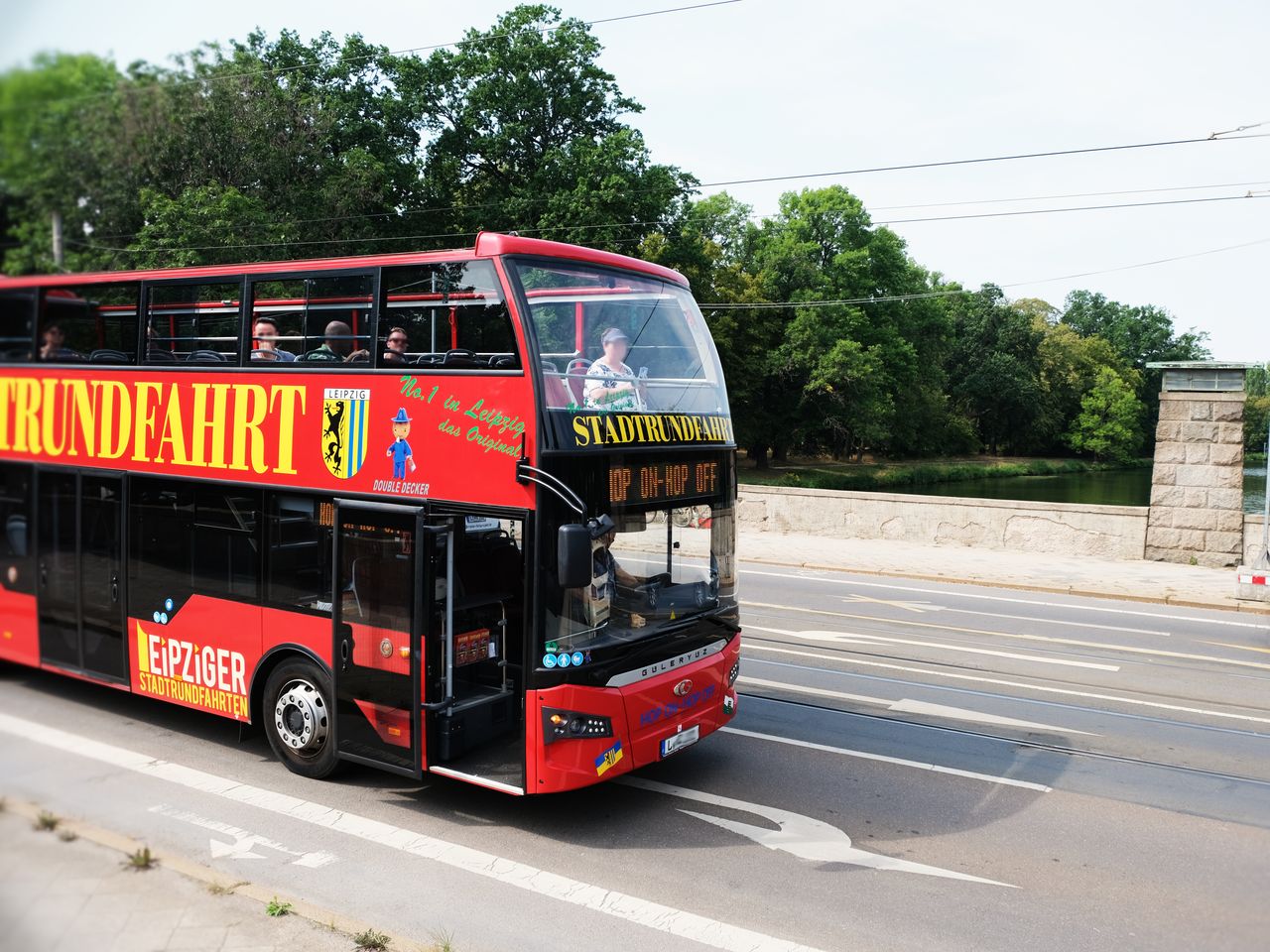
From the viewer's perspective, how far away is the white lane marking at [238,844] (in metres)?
6.04

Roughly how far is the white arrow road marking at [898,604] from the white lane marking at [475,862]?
445 inches

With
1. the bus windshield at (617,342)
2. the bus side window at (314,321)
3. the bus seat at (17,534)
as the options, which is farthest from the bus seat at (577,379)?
the bus seat at (17,534)

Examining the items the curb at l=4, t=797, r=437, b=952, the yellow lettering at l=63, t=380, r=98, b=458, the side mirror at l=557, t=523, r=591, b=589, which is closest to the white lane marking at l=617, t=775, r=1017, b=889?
the side mirror at l=557, t=523, r=591, b=589

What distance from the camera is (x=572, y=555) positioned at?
6.27 metres

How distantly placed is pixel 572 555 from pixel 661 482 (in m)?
1.26

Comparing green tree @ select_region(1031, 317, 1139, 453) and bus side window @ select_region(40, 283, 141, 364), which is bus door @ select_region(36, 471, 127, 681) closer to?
bus side window @ select_region(40, 283, 141, 364)

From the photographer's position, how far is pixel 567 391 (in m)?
6.66

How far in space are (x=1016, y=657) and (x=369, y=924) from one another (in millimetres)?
9935

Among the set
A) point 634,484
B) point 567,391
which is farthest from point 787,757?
point 567,391

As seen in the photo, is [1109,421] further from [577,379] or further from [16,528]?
[16,528]

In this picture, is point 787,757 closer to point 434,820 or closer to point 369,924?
point 434,820

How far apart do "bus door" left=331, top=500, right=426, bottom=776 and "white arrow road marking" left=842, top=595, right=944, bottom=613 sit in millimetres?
11170

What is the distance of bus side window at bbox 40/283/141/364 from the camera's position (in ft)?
9.10

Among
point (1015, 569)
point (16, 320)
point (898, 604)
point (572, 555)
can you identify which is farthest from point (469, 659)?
point (1015, 569)
